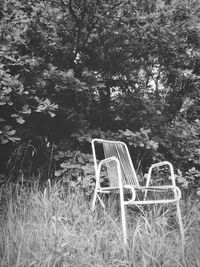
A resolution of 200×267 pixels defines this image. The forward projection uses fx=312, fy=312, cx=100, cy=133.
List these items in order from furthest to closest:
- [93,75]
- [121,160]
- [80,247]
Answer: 1. [93,75]
2. [121,160]
3. [80,247]

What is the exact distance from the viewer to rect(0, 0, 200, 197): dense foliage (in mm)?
2939

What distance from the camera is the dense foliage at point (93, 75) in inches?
116

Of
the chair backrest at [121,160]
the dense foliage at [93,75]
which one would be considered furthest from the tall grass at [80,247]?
the dense foliage at [93,75]

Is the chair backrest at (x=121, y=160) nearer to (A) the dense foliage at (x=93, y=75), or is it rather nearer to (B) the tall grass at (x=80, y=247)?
(A) the dense foliage at (x=93, y=75)

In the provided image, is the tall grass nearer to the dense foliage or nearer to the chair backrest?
the chair backrest

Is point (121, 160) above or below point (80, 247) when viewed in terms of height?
above

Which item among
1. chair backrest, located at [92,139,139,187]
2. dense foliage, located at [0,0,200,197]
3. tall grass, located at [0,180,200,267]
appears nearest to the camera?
tall grass, located at [0,180,200,267]

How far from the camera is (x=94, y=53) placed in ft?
11.4

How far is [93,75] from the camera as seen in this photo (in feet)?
10.2

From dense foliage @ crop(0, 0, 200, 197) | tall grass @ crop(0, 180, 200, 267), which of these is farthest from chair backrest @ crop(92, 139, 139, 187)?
tall grass @ crop(0, 180, 200, 267)

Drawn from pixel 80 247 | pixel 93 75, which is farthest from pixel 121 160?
pixel 80 247

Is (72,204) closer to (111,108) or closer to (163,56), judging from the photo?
(111,108)

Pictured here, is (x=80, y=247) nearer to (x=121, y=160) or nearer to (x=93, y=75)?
(x=121, y=160)

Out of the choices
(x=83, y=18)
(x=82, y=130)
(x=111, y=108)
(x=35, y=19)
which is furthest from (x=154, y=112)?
(x=35, y=19)
